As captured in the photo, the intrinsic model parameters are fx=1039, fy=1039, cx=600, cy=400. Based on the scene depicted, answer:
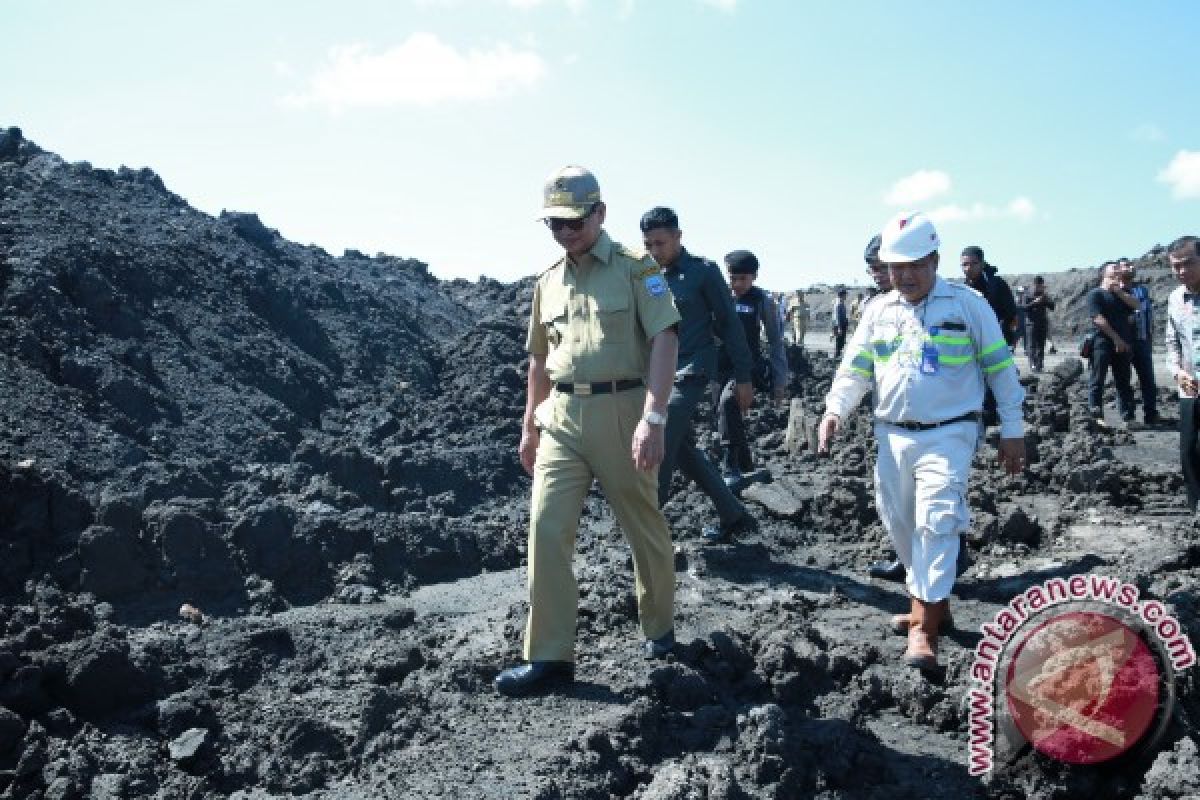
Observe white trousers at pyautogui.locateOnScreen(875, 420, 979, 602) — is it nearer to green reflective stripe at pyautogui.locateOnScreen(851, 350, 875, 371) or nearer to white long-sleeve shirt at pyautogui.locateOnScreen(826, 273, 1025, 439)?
white long-sleeve shirt at pyautogui.locateOnScreen(826, 273, 1025, 439)

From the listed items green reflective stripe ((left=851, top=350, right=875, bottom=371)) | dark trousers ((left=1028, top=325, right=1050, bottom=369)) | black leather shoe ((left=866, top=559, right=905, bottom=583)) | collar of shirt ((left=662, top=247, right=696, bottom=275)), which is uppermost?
dark trousers ((left=1028, top=325, right=1050, bottom=369))

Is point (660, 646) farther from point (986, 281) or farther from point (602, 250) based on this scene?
point (986, 281)

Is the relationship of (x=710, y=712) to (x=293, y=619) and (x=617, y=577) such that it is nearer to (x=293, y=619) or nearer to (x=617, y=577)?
(x=617, y=577)

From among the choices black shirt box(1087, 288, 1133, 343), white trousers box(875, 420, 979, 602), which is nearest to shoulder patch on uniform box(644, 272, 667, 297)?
white trousers box(875, 420, 979, 602)

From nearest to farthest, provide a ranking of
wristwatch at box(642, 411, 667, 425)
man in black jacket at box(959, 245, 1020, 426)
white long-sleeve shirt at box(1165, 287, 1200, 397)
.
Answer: wristwatch at box(642, 411, 667, 425) < white long-sleeve shirt at box(1165, 287, 1200, 397) < man in black jacket at box(959, 245, 1020, 426)

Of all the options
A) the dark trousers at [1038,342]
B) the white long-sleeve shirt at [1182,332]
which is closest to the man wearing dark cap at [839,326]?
the dark trousers at [1038,342]

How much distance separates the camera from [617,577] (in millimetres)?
5566

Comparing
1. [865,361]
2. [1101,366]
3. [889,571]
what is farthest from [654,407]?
[1101,366]

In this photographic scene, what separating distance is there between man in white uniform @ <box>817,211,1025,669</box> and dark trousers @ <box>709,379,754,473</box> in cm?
257

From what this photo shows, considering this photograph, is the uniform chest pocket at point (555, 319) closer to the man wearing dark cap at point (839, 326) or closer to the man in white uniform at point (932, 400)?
the man in white uniform at point (932, 400)

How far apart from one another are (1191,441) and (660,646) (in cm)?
383

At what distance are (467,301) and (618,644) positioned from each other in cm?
1605

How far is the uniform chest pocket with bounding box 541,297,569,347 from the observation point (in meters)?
4.24

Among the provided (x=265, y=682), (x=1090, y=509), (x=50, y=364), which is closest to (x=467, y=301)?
(x=50, y=364)
